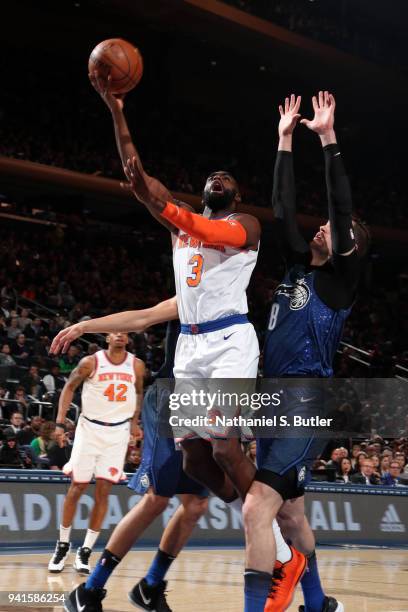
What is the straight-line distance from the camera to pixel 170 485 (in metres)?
5.95

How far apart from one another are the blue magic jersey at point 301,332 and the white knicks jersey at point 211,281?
0.24m

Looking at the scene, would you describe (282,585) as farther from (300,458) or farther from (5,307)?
(5,307)

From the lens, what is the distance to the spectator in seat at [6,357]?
16.4 m

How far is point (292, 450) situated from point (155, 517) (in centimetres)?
137

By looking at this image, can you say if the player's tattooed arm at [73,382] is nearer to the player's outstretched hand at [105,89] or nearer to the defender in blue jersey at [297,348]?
the defender in blue jersey at [297,348]

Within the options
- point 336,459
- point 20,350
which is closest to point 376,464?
point 336,459

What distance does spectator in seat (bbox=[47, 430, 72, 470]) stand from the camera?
524 inches

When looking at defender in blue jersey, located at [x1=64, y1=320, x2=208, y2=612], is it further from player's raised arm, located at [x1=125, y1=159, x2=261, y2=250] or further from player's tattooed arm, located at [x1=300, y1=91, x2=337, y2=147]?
player's tattooed arm, located at [x1=300, y1=91, x2=337, y2=147]

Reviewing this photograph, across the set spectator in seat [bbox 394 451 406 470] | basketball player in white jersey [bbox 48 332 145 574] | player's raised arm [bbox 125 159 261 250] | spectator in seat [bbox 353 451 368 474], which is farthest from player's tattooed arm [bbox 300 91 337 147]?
spectator in seat [bbox 394 451 406 470]

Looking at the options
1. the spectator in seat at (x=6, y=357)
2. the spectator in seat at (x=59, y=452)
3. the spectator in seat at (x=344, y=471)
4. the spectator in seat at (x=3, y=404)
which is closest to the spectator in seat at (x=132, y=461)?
the spectator in seat at (x=59, y=452)

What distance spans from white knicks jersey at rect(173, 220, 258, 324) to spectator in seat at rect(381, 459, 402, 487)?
40.5ft

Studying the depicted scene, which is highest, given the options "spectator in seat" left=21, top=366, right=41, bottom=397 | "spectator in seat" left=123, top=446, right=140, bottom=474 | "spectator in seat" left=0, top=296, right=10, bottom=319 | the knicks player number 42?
the knicks player number 42

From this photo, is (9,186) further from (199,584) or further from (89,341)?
(199,584)

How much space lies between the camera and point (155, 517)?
593 cm
